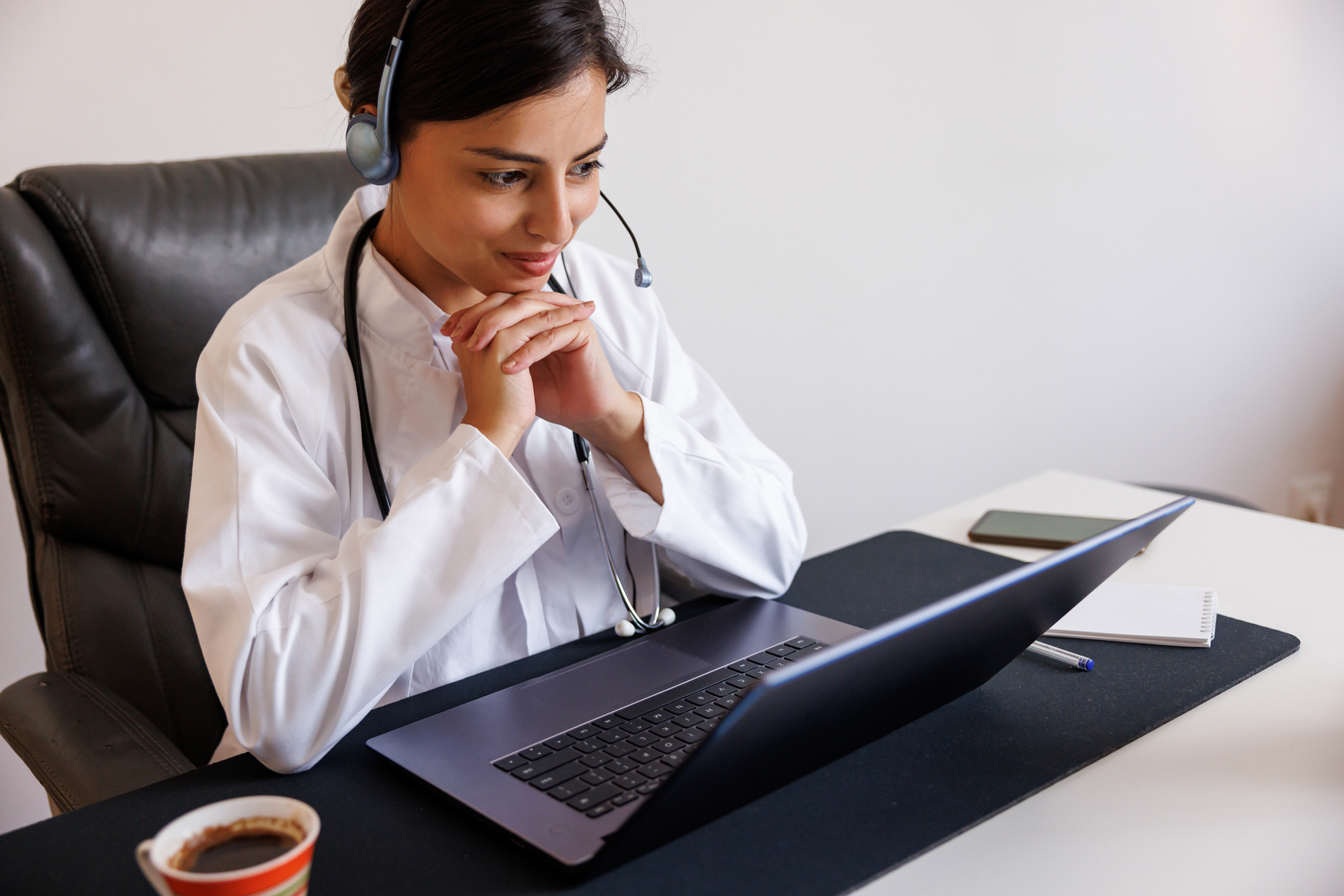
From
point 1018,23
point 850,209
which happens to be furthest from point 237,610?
point 1018,23

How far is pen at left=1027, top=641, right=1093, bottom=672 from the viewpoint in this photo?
870 mm

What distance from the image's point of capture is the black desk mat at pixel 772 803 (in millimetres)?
625

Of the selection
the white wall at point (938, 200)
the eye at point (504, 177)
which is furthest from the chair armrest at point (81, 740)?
the white wall at point (938, 200)

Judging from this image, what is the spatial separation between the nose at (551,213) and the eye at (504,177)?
0.06 ft

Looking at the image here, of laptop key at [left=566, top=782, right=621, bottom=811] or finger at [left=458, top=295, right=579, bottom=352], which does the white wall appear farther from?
laptop key at [left=566, top=782, right=621, bottom=811]

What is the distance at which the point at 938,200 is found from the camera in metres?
2.26

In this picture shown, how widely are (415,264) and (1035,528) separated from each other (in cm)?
77

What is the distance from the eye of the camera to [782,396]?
2180 mm

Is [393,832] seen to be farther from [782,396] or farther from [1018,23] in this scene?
[1018,23]

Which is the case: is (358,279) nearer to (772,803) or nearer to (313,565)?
(313,565)

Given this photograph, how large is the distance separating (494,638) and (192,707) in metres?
0.39

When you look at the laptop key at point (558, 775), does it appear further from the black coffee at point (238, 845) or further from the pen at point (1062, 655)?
the pen at point (1062, 655)

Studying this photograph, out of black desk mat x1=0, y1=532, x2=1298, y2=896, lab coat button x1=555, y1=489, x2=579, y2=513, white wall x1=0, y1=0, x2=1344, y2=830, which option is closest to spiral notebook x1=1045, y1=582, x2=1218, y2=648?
black desk mat x1=0, y1=532, x2=1298, y2=896

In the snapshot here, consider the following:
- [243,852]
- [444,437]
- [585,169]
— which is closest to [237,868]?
[243,852]
